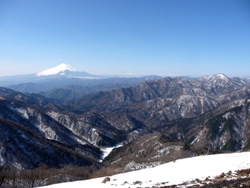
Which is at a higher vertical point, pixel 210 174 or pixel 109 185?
pixel 210 174

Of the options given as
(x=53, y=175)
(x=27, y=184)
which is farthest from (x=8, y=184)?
(x=53, y=175)

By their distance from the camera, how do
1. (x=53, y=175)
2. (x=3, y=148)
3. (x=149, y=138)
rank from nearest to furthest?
(x=53, y=175) < (x=3, y=148) < (x=149, y=138)

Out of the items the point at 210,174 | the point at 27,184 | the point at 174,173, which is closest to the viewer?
the point at 210,174

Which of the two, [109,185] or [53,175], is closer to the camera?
[109,185]

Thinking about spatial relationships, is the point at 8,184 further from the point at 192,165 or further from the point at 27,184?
the point at 192,165

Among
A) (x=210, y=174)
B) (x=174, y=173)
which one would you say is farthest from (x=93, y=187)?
(x=210, y=174)

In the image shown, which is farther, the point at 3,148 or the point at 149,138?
the point at 149,138

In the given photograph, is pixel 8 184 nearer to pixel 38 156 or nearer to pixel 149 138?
pixel 38 156

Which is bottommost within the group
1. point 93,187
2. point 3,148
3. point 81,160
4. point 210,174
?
point 81,160

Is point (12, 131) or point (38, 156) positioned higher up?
point (12, 131)
